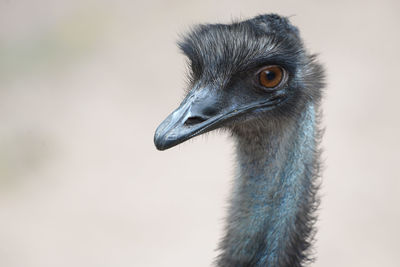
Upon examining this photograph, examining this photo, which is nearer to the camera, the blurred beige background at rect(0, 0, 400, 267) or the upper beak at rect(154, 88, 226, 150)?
the upper beak at rect(154, 88, 226, 150)

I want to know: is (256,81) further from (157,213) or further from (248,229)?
(157,213)

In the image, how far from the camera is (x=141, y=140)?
3.76 m

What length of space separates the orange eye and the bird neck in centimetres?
14

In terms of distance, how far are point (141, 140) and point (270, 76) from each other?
2147 mm

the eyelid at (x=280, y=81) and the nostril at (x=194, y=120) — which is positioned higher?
the eyelid at (x=280, y=81)

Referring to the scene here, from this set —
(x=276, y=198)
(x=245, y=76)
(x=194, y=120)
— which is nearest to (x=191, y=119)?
(x=194, y=120)

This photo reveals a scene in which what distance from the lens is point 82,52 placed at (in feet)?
14.0

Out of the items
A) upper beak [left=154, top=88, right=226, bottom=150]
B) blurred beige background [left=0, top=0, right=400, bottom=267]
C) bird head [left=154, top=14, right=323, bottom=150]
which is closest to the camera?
upper beak [left=154, top=88, right=226, bottom=150]

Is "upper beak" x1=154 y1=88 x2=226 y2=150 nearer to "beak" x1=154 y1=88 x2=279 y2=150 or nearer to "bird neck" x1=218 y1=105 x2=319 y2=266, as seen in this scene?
"beak" x1=154 y1=88 x2=279 y2=150

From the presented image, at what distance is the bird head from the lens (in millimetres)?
1667

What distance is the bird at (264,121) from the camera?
1686mm

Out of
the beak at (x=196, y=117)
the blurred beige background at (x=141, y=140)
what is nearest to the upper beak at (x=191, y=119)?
the beak at (x=196, y=117)

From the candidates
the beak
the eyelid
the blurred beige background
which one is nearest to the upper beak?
the beak

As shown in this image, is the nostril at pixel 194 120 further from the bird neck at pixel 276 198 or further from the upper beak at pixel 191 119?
the bird neck at pixel 276 198
